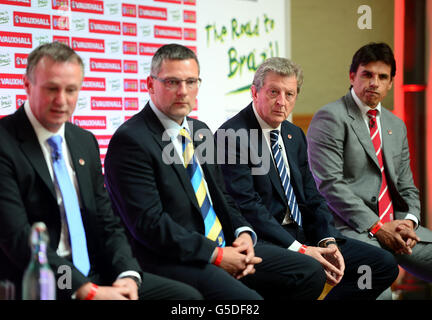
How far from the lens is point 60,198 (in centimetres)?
232

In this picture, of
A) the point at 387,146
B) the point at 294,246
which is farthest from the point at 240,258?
the point at 387,146

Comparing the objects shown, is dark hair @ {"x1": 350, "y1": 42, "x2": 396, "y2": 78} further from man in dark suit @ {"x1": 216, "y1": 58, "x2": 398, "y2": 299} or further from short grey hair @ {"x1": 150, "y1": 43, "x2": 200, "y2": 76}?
short grey hair @ {"x1": 150, "y1": 43, "x2": 200, "y2": 76}

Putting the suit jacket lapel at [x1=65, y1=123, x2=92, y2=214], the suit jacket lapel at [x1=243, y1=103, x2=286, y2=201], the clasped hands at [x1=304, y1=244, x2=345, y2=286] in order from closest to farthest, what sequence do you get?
the suit jacket lapel at [x1=65, y1=123, x2=92, y2=214]
the clasped hands at [x1=304, y1=244, x2=345, y2=286]
the suit jacket lapel at [x1=243, y1=103, x2=286, y2=201]

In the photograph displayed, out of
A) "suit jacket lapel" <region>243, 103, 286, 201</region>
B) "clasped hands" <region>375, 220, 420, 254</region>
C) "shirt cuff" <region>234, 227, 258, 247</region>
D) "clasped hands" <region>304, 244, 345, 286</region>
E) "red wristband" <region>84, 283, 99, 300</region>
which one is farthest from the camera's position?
"clasped hands" <region>375, 220, 420, 254</region>

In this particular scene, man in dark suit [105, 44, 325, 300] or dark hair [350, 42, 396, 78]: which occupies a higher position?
dark hair [350, 42, 396, 78]

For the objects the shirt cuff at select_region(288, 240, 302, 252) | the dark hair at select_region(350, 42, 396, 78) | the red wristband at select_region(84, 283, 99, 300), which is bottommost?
the shirt cuff at select_region(288, 240, 302, 252)

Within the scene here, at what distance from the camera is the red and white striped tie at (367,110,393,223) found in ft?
11.9

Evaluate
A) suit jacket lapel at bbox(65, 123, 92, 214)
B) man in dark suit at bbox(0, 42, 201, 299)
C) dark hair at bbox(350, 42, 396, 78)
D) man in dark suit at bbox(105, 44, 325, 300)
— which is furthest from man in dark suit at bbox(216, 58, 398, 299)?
suit jacket lapel at bbox(65, 123, 92, 214)

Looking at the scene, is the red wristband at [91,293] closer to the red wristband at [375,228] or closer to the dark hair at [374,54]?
the red wristband at [375,228]

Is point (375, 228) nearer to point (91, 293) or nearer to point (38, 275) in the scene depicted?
point (91, 293)

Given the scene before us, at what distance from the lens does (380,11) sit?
209 inches

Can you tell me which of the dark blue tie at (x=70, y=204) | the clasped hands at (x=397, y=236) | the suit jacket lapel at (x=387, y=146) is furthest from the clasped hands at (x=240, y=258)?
the suit jacket lapel at (x=387, y=146)
